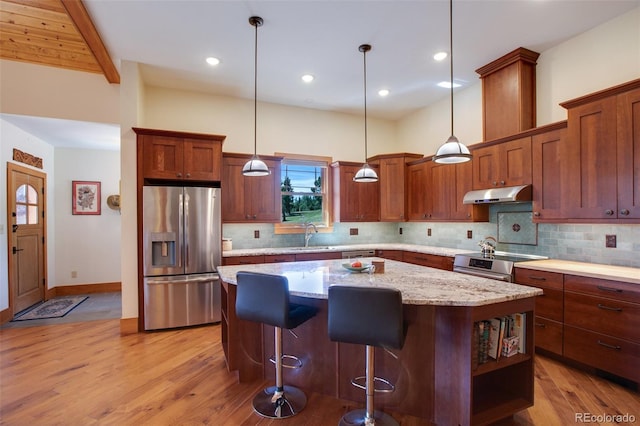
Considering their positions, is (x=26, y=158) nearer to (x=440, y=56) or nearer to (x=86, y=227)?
(x=86, y=227)

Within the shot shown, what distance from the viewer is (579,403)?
2.24 metres

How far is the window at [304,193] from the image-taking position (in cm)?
510

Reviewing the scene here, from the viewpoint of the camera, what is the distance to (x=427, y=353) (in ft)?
6.52

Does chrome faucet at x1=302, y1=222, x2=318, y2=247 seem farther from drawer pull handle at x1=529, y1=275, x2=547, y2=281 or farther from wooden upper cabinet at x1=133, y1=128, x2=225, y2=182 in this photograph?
drawer pull handle at x1=529, y1=275, x2=547, y2=281

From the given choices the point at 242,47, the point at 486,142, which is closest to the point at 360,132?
the point at 486,142

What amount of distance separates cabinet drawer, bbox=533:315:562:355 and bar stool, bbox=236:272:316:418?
2.24 m

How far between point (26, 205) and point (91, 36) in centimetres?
314

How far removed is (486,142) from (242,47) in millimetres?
3048

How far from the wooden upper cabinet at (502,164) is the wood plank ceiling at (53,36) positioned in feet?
14.4

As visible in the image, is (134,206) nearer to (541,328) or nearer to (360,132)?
(360,132)

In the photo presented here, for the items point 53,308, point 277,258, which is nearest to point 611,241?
point 277,258

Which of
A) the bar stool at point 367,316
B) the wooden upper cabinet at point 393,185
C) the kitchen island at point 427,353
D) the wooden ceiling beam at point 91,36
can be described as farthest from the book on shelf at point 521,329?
the wooden ceiling beam at point 91,36

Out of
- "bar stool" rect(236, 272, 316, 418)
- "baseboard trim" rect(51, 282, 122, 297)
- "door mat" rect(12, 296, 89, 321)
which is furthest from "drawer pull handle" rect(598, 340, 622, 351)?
"baseboard trim" rect(51, 282, 122, 297)

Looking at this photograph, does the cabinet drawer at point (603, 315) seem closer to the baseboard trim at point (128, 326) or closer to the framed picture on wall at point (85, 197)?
the baseboard trim at point (128, 326)
